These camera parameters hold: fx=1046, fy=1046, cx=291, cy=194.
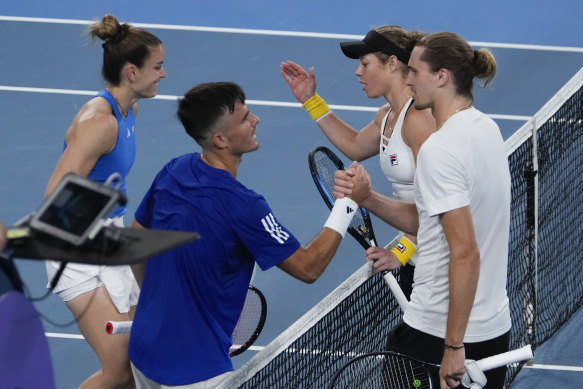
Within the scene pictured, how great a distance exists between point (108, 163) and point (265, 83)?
4710mm

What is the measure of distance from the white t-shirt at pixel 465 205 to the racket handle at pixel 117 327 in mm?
1251

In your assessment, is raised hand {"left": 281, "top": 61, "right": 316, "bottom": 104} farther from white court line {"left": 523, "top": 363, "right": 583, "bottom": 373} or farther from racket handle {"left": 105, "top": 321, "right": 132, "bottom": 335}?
white court line {"left": 523, "top": 363, "right": 583, "bottom": 373}

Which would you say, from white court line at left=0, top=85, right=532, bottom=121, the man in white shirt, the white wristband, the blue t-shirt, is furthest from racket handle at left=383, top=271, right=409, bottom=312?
white court line at left=0, top=85, right=532, bottom=121

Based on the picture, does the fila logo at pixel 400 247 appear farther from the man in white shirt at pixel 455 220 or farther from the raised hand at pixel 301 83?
the raised hand at pixel 301 83

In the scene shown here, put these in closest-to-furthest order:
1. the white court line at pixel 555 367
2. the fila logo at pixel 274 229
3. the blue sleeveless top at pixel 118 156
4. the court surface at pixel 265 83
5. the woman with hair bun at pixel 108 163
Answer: the fila logo at pixel 274 229 → the woman with hair bun at pixel 108 163 → the blue sleeveless top at pixel 118 156 → the white court line at pixel 555 367 → the court surface at pixel 265 83

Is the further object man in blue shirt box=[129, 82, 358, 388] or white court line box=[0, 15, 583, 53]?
white court line box=[0, 15, 583, 53]

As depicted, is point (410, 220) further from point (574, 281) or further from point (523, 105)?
point (523, 105)

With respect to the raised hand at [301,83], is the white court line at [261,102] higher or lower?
lower

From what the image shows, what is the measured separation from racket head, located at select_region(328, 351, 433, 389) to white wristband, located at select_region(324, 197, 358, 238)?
48 cm

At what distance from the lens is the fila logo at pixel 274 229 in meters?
3.57

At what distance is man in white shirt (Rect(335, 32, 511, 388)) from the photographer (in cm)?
344

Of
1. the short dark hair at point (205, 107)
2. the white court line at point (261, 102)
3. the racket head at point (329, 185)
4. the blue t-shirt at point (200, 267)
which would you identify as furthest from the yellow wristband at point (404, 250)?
the white court line at point (261, 102)

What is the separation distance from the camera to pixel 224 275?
366cm

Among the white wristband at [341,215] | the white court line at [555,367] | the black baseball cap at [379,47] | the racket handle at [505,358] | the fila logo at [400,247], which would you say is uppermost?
the black baseball cap at [379,47]
